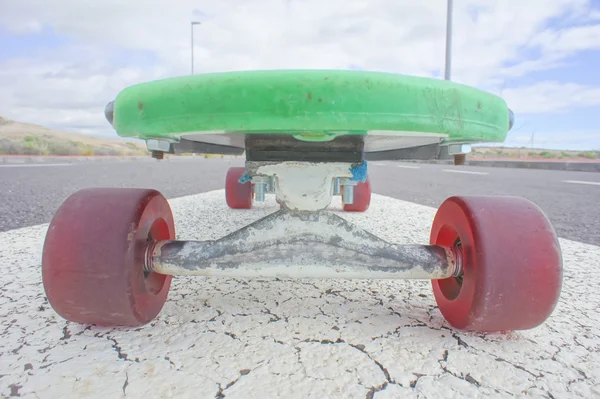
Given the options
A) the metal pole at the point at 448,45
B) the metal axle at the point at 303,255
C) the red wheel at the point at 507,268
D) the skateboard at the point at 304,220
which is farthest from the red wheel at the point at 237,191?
the metal pole at the point at 448,45

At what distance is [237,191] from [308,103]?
2.21 metres

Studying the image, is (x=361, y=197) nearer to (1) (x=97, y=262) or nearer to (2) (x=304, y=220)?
(2) (x=304, y=220)

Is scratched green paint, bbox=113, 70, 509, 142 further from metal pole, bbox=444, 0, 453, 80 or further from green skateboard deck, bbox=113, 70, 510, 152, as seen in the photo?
metal pole, bbox=444, 0, 453, 80

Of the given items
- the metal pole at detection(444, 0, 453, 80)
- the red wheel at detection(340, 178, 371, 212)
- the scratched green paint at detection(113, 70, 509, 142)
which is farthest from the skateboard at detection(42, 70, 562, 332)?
the metal pole at detection(444, 0, 453, 80)

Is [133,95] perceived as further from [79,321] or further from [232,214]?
[232,214]

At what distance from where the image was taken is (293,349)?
80 cm

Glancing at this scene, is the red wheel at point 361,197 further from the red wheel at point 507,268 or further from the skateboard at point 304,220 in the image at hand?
the red wheel at point 507,268

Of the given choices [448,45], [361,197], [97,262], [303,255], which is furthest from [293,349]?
[448,45]

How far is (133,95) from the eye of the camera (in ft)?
2.38

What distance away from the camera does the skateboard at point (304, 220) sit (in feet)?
2.03

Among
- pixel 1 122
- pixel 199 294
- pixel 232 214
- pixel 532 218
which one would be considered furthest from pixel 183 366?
pixel 1 122

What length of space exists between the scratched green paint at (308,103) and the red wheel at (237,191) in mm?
2046

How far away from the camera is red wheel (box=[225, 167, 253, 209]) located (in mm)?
2744

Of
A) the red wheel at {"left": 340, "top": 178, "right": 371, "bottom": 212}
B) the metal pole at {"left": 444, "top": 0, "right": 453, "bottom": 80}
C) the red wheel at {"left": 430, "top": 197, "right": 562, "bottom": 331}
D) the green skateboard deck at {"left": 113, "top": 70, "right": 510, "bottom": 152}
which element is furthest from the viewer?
the metal pole at {"left": 444, "top": 0, "right": 453, "bottom": 80}
